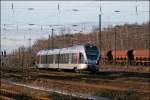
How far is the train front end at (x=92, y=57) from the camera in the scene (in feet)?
135

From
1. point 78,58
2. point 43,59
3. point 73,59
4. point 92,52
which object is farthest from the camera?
point 43,59

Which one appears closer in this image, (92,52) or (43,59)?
(92,52)

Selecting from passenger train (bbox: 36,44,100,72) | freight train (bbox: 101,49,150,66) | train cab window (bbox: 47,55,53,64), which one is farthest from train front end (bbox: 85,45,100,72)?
freight train (bbox: 101,49,150,66)

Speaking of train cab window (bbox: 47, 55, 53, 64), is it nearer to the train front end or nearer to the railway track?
the train front end

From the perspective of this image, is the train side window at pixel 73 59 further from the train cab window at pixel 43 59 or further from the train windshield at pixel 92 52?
the train cab window at pixel 43 59

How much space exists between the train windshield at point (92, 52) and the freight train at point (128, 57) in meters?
23.1

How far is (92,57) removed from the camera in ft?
136

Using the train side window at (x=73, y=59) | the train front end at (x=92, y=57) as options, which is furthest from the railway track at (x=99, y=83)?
the train side window at (x=73, y=59)

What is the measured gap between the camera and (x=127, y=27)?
83938mm

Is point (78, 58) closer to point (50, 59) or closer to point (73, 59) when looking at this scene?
point (73, 59)

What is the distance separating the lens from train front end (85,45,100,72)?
41141 mm

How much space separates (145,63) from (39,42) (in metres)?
43.6

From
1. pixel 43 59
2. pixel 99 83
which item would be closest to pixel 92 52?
pixel 99 83

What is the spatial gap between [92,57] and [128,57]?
29199mm
